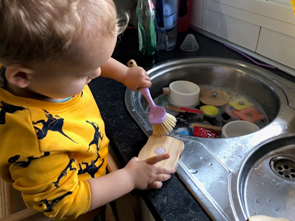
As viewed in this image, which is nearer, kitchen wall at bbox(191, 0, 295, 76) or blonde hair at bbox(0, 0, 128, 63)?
blonde hair at bbox(0, 0, 128, 63)

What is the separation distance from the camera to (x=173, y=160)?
1.91 feet

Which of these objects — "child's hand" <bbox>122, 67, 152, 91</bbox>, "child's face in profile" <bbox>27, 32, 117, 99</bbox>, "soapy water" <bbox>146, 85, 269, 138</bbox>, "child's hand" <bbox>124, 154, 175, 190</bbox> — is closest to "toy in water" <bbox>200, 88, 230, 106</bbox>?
"soapy water" <bbox>146, 85, 269, 138</bbox>

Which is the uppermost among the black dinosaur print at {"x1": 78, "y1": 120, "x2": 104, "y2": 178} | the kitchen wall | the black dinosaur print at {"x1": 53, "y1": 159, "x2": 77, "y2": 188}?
the kitchen wall

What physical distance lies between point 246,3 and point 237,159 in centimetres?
56

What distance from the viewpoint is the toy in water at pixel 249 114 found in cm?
85

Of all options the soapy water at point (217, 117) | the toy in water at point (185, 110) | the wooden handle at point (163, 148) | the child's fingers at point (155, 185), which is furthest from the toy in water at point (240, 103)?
the child's fingers at point (155, 185)

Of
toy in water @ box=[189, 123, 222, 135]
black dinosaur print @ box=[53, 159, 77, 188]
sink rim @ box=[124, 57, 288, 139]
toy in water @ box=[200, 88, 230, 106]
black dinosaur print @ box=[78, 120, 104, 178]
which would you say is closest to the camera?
black dinosaur print @ box=[53, 159, 77, 188]

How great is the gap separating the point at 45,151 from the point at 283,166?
21.1 inches

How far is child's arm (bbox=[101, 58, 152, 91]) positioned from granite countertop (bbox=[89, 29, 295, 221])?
7 centimetres

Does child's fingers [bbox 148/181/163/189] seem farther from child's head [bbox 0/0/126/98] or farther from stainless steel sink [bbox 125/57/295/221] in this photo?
child's head [bbox 0/0/126/98]

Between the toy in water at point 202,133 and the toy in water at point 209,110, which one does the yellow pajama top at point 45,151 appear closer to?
the toy in water at point 202,133

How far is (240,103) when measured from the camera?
0.91 metres

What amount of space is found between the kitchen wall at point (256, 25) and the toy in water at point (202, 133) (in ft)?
1.00

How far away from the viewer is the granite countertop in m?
0.49
